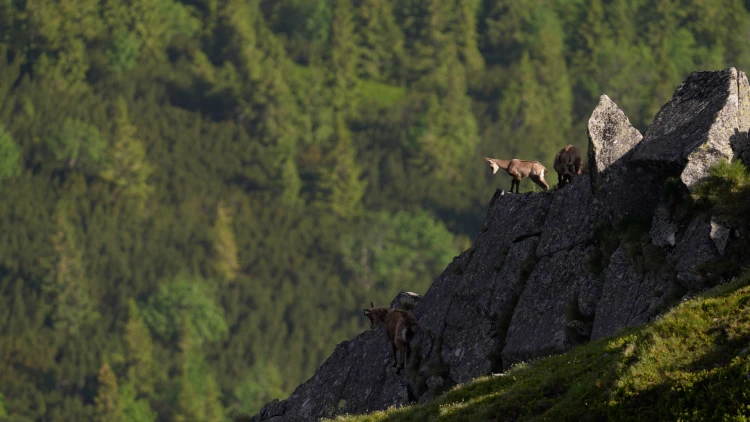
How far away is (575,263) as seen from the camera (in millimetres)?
39781

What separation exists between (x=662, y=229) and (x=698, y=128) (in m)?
3.11

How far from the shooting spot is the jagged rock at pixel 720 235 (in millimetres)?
34031

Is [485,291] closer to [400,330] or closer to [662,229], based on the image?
[400,330]

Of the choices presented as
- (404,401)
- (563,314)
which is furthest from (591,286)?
(404,401)

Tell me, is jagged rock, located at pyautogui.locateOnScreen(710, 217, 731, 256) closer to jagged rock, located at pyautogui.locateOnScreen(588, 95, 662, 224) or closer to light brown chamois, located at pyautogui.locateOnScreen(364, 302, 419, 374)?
jagged rock, located at pyautogui.locateOnScreen(588, 95, 662, 224)

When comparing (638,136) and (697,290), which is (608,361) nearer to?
(697,290)

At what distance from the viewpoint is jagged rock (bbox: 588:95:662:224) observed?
1518 inches

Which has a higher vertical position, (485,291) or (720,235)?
(720,235)

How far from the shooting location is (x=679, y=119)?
38688mm

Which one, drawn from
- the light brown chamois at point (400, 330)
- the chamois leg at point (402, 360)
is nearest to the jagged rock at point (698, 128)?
the light brown chamois at point (400, 330)

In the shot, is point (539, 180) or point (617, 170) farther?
point (539, 180)

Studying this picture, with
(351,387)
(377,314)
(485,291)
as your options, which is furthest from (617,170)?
(351,387)

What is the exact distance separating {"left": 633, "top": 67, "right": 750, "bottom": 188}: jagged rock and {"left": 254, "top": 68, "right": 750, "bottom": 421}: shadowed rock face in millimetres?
39

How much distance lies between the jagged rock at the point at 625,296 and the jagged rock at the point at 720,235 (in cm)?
160
